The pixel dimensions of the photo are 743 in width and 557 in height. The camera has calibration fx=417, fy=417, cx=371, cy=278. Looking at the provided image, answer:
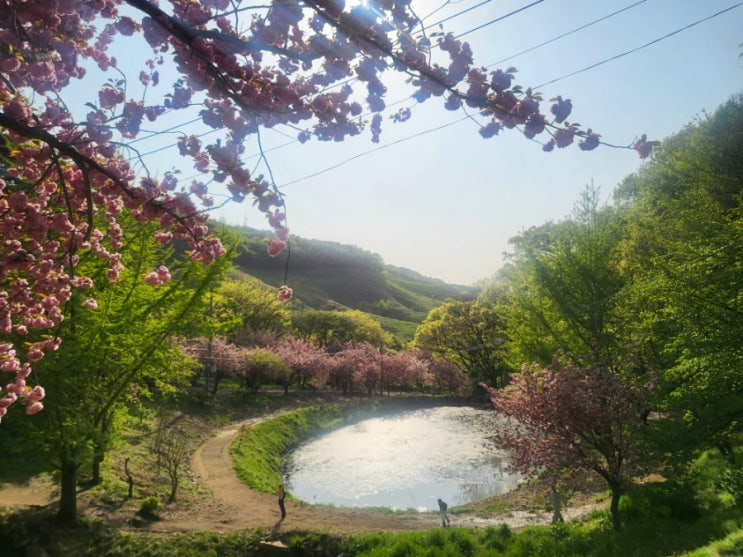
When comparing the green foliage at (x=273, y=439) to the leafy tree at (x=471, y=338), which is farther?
the leafy tree at (x=471, y=338)

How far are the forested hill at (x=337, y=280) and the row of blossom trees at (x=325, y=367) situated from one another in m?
67.7

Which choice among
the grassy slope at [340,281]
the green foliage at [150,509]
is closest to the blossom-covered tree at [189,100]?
→ the green foliage at [150,509]

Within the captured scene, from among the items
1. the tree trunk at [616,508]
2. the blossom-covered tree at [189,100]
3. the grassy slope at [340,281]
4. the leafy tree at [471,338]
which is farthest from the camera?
the grassy slope at [340,281]

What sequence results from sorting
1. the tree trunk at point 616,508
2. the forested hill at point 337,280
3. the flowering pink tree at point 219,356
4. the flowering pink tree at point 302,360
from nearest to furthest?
the tree trunk at point 616,508
the flowering pink tree at point 219,356
the flowering pink tree at point 302,360
the forested hill at point 337,280

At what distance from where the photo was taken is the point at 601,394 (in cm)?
1038

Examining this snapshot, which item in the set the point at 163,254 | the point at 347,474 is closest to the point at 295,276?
the point at 347,474

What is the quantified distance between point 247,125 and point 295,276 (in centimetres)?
15509

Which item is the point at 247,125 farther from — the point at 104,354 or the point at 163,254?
the point at 163,254

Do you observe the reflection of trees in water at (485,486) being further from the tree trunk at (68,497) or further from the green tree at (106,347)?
the green tree at (106,347)

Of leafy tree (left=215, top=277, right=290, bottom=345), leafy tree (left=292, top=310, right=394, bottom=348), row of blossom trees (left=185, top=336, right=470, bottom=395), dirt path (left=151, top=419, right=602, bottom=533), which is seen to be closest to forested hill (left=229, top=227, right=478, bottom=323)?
leafy tree (left=292, top=310, right=394, bottom=348)

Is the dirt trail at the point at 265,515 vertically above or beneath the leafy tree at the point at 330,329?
beneath

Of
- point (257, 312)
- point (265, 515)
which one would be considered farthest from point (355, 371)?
point (265, 515)

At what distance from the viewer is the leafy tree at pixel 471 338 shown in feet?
156

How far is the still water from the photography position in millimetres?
21281
